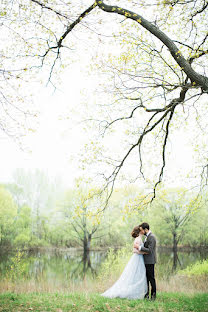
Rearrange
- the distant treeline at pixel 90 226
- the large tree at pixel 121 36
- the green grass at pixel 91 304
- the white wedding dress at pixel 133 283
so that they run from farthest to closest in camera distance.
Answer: the distant treeline at pixel 90 226 → the white wedding dress at pixel 133 283 → the large tree at pixel 121 36 → the green grass at pixel 91 304

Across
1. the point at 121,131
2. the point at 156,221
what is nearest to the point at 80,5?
the point at 121,131

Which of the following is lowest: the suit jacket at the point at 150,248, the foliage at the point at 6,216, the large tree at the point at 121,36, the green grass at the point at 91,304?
the green grass at the point at 91,304

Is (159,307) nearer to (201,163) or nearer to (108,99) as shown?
(201,163)

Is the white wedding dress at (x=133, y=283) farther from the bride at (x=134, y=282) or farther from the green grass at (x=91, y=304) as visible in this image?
the green grass at (x=91, y=304)

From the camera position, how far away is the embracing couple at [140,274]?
615 centimetres

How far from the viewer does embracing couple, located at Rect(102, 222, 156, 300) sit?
20.2 ft

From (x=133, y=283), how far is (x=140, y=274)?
25 cm

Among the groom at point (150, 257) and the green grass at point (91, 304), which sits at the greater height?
the groom at point (150, 257)

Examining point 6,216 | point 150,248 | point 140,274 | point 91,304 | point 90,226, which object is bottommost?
point 91,304

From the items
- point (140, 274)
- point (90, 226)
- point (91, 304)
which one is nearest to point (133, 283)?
point (140, 274)

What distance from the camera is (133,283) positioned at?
6.23 meters

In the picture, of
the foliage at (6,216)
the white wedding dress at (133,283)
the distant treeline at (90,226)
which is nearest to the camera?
the white wedding dress at (133,283)

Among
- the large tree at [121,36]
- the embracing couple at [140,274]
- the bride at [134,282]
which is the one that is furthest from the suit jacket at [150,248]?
the large tree at [121,36]

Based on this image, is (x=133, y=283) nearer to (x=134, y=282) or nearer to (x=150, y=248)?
(x=134, y=282)
